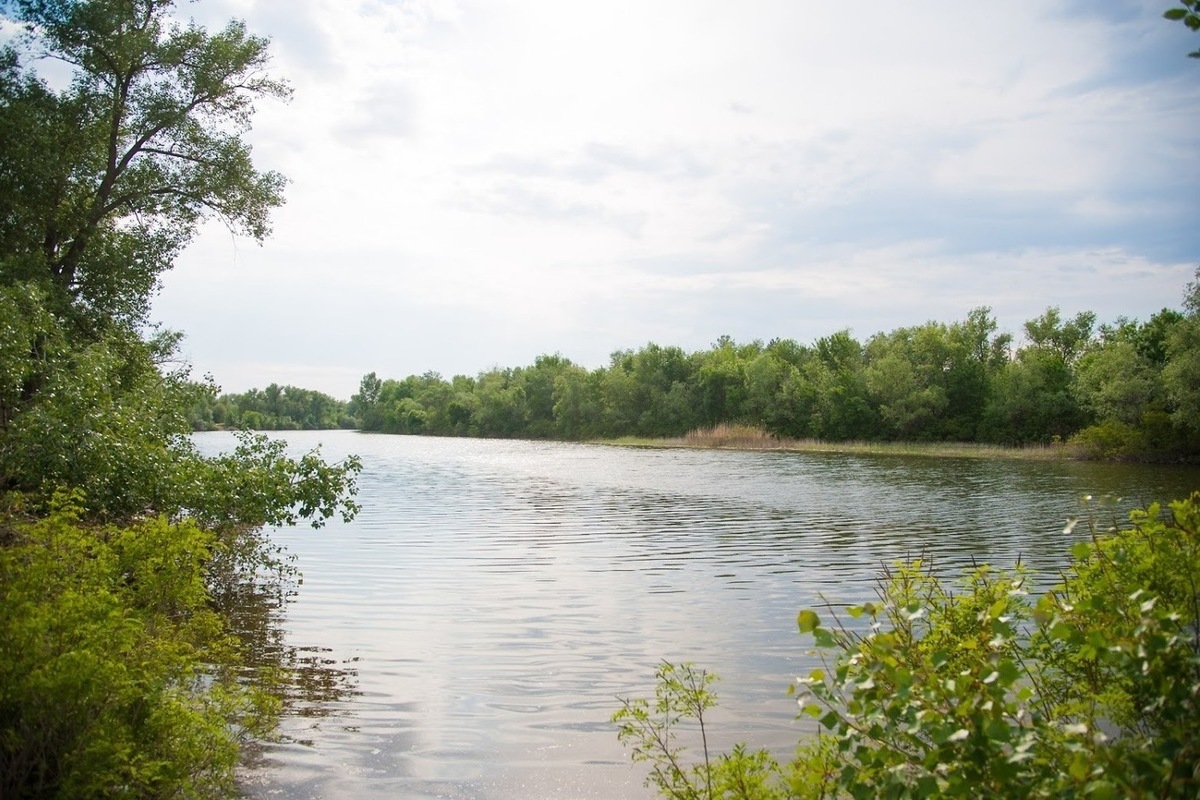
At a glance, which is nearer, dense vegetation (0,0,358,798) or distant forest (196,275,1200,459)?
dense vegetation (0,0,358,798)

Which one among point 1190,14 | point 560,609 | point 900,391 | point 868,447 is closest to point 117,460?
point 560,609

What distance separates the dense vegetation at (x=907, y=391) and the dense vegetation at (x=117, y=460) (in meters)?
53.2

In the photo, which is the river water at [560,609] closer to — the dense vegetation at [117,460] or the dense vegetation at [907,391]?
the dense vegetation at [117,460]

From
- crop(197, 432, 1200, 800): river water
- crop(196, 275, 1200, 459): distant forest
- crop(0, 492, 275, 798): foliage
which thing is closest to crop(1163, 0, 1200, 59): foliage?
crop(197, 432, 1200, 800): river water

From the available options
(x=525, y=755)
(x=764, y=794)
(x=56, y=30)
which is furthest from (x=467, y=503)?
(x=764, y=794)

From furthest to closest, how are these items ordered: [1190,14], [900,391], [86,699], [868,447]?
[900,391], [868,447], [86,699], [1190,14]

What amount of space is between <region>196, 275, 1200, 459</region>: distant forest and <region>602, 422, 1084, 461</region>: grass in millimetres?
1894

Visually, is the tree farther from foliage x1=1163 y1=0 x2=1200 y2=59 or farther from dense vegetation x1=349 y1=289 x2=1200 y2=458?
dense vegetation x1=349 y1=289 x2=1200 y2=458

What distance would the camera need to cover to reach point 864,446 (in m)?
73.9

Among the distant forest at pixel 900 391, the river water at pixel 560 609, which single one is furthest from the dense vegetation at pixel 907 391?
the river water at pixel 560 609

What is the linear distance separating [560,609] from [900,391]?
7334 centimetres

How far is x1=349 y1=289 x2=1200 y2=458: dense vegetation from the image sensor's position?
56844 millimetres

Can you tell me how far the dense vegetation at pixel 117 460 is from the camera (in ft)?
17.5

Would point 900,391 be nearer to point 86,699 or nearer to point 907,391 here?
point 907,391
